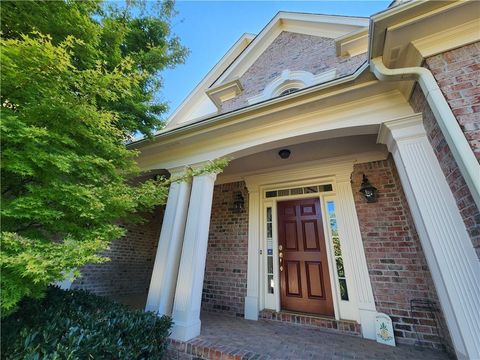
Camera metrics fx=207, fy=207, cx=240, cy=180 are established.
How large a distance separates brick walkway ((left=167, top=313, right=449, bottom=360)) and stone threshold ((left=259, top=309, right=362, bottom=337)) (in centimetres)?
10

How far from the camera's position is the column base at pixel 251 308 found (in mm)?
3205

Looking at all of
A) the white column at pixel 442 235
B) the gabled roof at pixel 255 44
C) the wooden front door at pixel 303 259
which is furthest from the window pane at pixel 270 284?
the gabled roof at pixel 255 44

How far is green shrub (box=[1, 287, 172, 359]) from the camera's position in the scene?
1.40m

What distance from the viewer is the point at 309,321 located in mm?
2873

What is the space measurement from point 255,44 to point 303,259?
5057 mm

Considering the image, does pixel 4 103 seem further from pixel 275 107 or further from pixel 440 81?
pixel 440 81

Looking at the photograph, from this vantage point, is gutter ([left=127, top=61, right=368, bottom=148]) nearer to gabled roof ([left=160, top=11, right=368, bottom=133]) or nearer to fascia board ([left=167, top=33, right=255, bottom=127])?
gabled roof ([left=160, top=11, right=368, bottom=133])

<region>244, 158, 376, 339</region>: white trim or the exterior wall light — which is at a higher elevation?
the exterior wall light

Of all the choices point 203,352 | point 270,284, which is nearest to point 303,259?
point 270,284

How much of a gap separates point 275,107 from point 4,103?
2.40 meters

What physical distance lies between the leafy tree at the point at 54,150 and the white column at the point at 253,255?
2071 millimetres

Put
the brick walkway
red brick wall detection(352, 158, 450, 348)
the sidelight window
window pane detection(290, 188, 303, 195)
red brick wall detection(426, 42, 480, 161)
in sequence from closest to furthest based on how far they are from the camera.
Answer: red brick wall detection(426, 42, 480, 161)
the brick walkway
red brick wall detection(352, 158, 450, 348)
the sidelight window
window pane detection(290, 188, 303, 195)

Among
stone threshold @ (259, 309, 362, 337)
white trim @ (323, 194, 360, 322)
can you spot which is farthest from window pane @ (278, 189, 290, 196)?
stone threshold @ (259, 309, 362, 337)

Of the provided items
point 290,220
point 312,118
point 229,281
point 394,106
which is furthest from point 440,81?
point 229,281
